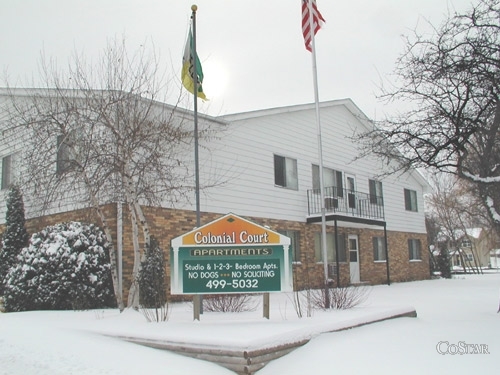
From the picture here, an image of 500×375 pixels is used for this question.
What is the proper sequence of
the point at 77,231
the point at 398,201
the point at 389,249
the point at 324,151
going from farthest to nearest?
1. the point at 398,201
2. the point at 389,249
3. the point at 324,151
4. the point at 77,231

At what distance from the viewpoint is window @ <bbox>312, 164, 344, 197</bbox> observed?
21061 millimetres

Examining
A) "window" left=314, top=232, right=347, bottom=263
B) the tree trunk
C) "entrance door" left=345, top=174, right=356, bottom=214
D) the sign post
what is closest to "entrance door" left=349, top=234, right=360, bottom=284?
"window" left=314, top=232, right=347, bottom=263

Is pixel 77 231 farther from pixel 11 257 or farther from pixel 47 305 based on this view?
pixel 11 257

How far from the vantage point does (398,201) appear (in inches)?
1067

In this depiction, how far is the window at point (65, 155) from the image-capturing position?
37.7 ft

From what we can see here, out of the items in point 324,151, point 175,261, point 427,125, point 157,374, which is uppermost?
point 324,151

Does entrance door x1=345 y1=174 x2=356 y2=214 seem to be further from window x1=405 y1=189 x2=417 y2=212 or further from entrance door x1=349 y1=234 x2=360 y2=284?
window x1=405 y1=189 x2=417 y2=212

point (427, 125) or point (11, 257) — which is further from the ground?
point (427, 125)

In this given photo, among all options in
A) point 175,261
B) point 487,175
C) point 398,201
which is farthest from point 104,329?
point 398,201

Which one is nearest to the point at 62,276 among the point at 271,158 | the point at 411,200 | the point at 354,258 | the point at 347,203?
the point at 271,158

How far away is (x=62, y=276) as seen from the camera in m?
12.1

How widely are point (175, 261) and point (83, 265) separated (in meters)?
4.79

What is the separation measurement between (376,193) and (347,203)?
3.62 meters

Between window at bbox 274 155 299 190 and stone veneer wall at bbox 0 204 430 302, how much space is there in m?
1.46
